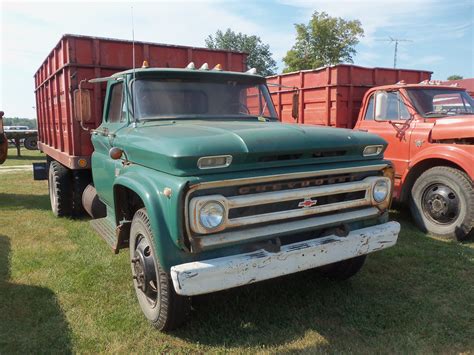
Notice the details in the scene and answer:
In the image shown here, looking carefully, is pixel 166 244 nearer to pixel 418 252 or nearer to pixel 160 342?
pixel 160 342

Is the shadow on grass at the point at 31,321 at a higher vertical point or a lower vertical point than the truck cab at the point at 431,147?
→ lower

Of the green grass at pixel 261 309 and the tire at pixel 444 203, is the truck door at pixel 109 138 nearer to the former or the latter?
the green grass at pixel 261 309

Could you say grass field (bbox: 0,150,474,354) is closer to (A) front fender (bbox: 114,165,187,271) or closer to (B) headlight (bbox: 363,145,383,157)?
(A) front fender (bbox: 114,165,187,271)

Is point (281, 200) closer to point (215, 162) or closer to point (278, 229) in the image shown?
point (278, 229)

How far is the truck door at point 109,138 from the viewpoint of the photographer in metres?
4.13

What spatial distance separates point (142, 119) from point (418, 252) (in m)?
3.58

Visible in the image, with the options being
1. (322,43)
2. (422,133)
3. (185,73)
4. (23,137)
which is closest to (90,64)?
(185,73)

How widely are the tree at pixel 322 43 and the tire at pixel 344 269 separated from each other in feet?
103

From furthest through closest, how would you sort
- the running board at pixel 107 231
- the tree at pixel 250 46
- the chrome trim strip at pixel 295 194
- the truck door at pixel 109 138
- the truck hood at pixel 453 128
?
the tree at pixel 250 46 < the truck hood at pixel 453 128 < the truck door at pixel 109 138 < the running board at pixel 107 231 < the chrome trim strip at pixel 295 194

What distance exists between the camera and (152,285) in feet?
10.8

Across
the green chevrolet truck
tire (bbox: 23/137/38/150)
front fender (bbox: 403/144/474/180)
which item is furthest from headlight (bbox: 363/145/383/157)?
tire (bbox: 23/137/38/150)

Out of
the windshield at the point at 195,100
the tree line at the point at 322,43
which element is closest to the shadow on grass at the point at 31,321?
the windshield at the point at 195,100

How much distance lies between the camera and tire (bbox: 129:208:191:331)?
3.07 metres

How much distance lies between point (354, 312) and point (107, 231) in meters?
2.52
